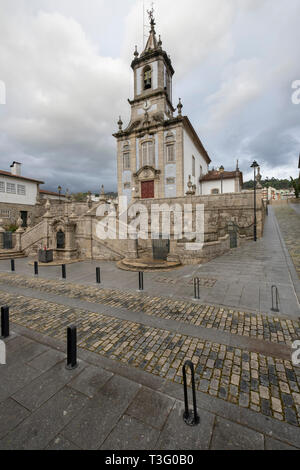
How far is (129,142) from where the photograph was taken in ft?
90.3

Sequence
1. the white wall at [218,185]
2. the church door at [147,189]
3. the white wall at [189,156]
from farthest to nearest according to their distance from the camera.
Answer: the white wall at [218,185]
the church door at [147,189]
the white wall at [189,156]

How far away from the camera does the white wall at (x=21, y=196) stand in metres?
28.3

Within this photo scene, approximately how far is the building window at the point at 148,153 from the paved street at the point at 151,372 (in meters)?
22.3

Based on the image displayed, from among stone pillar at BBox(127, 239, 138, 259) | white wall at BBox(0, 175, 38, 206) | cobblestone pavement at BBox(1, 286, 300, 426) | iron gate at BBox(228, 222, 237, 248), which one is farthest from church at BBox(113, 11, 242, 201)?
cobblestone pavement at BBox(1, 286, 300, 426)

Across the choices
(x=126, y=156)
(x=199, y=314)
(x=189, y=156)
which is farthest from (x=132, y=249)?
(x=189, y=156)

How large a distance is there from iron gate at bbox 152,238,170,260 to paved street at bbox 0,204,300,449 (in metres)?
5.83

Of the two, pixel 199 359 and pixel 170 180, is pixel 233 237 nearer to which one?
pixel 170 180

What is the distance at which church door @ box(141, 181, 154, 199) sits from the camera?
26.3 meters

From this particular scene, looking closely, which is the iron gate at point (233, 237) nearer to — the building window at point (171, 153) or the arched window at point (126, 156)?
the building window at point (171, 153)

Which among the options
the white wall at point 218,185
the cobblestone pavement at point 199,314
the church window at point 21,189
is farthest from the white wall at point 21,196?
the white wall at point 218,185

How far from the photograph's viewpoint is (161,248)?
13.3m

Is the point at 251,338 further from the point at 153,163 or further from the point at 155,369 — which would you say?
the point at 153,163

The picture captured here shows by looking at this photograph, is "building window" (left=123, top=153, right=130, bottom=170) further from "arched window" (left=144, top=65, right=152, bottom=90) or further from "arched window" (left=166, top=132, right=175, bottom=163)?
"arched window" (left=144, top=65, right=152, bottom=90)

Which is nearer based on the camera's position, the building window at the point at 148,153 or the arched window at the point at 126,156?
the building window at the point at 148,153
